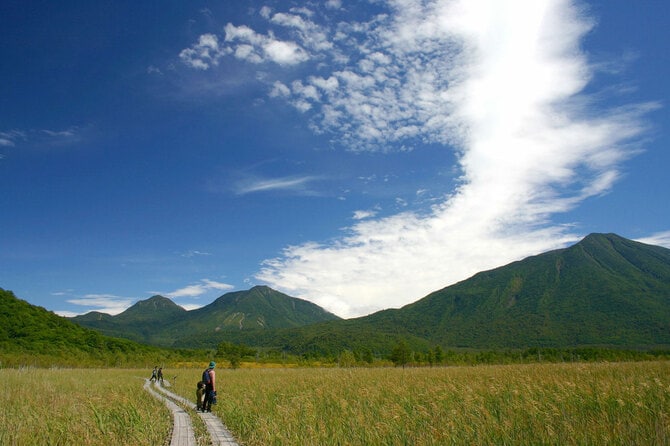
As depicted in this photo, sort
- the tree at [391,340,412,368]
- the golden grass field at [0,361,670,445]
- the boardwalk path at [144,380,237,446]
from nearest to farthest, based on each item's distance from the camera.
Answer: the golden grass field at [0,361,670,445], the boardwalk path at [144,380,237,446], the tree at [391,340,412,368]

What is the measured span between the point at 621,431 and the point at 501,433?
1975 millimetres

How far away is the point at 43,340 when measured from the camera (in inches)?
2574

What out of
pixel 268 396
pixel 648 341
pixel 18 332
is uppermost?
pixel 18 332

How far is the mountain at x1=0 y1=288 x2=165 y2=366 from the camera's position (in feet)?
Answer: 183

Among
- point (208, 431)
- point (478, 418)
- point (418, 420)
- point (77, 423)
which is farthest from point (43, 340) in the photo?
point (478, 418)

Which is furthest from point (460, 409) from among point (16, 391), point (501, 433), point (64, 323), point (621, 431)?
point (64, 323)

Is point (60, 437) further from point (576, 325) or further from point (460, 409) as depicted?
point (576, 325)

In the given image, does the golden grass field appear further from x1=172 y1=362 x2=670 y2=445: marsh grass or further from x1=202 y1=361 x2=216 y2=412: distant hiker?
x1=202 y1=361 x2=216 y2=412: distant hiker

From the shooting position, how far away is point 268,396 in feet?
53.1

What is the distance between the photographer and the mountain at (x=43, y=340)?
55912 mm

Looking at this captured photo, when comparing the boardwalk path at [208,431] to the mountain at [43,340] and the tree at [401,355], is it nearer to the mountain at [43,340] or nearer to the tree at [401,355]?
the mountain at [43,340]

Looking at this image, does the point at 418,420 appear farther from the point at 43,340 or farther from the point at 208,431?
the point at 43,340

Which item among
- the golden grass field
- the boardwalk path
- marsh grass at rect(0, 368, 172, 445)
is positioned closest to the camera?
the golden grass field

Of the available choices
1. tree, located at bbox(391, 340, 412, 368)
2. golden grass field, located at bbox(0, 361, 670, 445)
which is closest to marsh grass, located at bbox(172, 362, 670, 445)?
golden grass field, located at bbox(0, 361, 670, 445)
